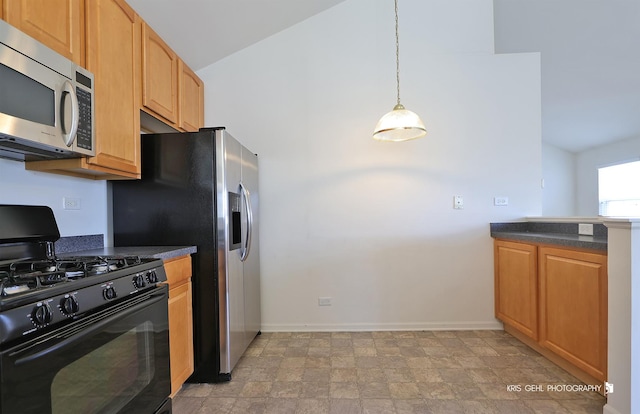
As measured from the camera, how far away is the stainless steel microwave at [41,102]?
118 centimetres

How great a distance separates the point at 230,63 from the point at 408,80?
172 centimetres

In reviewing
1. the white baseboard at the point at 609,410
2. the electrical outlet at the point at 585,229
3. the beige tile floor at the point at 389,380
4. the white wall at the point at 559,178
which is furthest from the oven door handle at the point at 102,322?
the white wall at the point at 559,178

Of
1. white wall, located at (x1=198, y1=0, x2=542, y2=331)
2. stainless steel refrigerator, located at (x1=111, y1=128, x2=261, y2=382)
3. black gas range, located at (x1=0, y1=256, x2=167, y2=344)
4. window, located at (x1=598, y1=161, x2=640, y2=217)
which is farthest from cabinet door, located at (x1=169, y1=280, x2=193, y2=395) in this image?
window, located at (x1=598, y1=161, x2=640, y2=217)

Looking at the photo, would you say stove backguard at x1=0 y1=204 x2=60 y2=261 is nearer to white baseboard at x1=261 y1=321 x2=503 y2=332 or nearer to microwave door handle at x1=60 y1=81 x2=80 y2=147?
microwave door handle at x1=60 y1=81 x2=80 y2=147

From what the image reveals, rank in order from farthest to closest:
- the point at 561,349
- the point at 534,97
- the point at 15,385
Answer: the point at 534,97 < the point at 561,349 < the point at 15,385

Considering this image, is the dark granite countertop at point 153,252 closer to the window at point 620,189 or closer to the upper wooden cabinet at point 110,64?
the upper wooden cabinet at point 110,64

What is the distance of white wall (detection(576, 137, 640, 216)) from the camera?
18.0ft

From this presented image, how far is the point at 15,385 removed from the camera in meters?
0.84

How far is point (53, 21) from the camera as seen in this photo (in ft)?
4.63

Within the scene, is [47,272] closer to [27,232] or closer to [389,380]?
[27,232]

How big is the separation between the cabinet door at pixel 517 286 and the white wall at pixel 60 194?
10.2ft

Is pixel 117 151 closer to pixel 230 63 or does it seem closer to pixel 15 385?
pixel 15 385

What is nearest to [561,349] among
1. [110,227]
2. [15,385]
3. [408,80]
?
[408,80]

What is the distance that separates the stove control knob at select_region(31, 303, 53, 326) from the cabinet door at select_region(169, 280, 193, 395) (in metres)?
0.82
